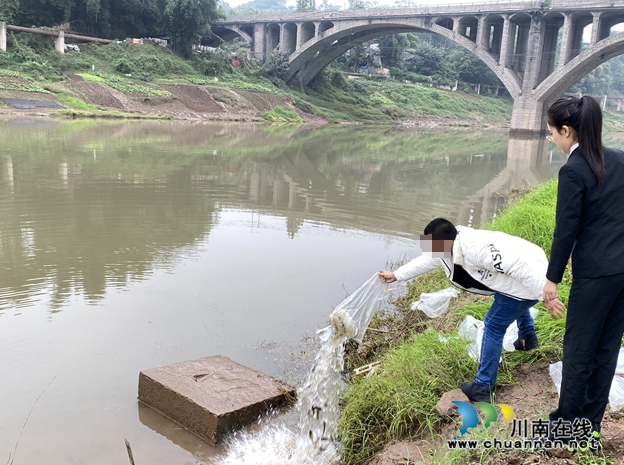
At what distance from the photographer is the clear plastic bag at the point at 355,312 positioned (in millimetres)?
4117

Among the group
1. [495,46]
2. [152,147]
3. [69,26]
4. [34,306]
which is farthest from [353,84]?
[34,306]

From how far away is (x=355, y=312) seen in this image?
415cm

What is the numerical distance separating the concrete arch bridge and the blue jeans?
3812cm

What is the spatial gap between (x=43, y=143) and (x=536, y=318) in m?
16.1

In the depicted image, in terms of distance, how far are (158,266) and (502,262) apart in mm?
4542

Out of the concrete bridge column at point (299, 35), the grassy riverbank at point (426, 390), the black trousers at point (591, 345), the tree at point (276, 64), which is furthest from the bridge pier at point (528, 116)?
the black trousers at point (591, 345)

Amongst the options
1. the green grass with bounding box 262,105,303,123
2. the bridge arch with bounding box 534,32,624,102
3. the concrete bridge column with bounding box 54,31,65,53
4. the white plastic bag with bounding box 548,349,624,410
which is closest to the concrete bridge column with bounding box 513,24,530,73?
the bridge arch with bounding box 534,32,624,102

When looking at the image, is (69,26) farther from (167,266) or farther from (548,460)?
(548,460)

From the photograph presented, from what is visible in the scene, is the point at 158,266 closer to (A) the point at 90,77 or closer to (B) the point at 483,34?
(A) the point at 90,77

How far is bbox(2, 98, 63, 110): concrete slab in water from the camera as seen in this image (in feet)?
87.2

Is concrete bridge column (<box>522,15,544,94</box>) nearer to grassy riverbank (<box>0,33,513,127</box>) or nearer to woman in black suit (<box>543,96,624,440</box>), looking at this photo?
grassy riverbank (<box>0,33,513,127</box>)

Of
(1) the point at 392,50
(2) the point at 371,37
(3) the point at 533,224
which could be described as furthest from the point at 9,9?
(1) the point at 392,50

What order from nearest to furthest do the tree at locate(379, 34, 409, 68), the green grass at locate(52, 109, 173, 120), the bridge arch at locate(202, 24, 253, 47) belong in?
the green grass at locate(52, 109, 173, 120), the bridge arch at locate(202, 24, 253, 47), the tree at locate(379, 34, 409, 68)

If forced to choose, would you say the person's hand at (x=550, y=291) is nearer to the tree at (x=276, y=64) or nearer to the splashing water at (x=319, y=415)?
the splashing water at (x=319, y=415)
